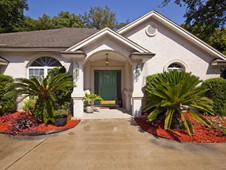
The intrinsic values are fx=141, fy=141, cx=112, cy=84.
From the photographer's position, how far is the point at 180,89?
5652 millimetres

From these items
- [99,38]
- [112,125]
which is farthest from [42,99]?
[99,38]

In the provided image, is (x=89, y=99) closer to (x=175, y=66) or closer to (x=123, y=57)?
(x=123, y=57)

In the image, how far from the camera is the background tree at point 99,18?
34544 mm

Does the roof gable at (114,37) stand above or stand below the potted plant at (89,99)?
above

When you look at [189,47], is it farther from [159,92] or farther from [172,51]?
[159,92]

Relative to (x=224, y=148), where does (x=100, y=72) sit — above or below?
above

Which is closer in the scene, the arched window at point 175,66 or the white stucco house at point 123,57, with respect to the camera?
the white stucco house at point 123,57

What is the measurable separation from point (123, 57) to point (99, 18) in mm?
29825

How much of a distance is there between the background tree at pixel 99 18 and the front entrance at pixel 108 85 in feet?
87.4

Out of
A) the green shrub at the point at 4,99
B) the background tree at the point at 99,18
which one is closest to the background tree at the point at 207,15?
the green shrub at the point at 4,99

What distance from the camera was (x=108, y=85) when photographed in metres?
11.3

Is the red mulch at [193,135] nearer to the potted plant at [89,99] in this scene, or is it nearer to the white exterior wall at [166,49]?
the potted plant at [89,99]

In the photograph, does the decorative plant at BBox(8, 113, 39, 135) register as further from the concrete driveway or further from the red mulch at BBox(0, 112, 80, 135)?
the concrete driveway

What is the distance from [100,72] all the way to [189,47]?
6773mm
